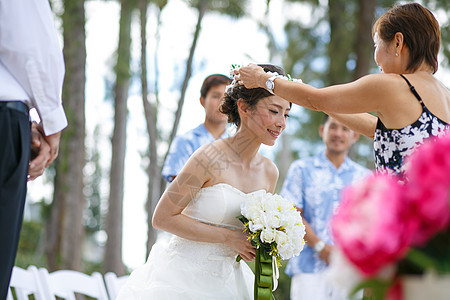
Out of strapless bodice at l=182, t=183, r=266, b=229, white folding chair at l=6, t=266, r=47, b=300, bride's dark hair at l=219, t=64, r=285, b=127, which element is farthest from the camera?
white folding chair at l=6, t=266, r=47, b=300

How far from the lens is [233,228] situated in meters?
2.93

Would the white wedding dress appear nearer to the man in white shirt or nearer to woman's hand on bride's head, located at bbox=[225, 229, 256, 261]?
woman's hand on bride's head, located at bbox=[225, 229, 256, 261]

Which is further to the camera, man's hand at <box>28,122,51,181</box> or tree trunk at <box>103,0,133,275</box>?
tree trunk at <box>103,0,133,275</box>

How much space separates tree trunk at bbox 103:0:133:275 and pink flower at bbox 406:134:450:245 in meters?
9.44

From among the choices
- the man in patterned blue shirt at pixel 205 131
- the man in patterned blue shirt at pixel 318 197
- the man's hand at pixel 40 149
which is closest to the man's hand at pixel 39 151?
the man's hand at pixel 40 149

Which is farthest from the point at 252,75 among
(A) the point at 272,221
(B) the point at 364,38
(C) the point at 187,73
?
(B) the point at 364,38

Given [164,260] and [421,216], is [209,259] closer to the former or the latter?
[164,260]

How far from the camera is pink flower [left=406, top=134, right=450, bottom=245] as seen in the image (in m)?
0.95

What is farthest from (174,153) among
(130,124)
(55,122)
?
(130,124)

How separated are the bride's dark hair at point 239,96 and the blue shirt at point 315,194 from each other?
141cm

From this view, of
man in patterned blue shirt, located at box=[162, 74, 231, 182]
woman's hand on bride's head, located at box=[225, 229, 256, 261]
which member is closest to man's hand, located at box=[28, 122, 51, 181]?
woman's hand on bride's head, located at box=[225, 229, 256, 261]

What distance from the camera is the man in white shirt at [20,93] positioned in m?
2.01

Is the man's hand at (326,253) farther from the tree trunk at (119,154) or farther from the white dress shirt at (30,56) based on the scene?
the tree trunk at (119,154)

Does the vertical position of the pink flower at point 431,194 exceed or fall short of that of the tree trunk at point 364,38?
it falls short
